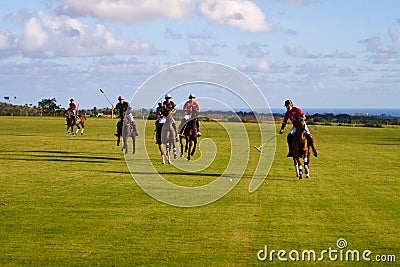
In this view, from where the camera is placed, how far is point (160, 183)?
1836cm

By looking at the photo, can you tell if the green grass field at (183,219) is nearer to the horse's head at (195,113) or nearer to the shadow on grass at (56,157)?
the shadow on grass at (56,157)

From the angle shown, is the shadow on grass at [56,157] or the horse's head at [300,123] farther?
the shadow on grass at [56,157]

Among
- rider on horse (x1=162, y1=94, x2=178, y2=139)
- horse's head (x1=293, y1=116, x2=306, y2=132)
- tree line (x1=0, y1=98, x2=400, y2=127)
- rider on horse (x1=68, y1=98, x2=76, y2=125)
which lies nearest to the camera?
horse's head (x1=293, y1=116, x2=306, y2=132)

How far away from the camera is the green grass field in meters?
10.2

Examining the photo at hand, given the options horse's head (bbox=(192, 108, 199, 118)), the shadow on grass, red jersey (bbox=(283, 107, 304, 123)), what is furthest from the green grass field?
horse's head (bbox=(192, 108, 199, 118))

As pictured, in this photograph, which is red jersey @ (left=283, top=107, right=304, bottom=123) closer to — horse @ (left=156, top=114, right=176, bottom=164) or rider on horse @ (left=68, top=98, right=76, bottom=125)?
horse @ (left=156, top=114, right=176, bottom=164)

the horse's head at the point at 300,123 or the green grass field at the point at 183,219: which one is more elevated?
the horse's head at the point at 300,123

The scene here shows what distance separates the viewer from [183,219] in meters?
13.0
